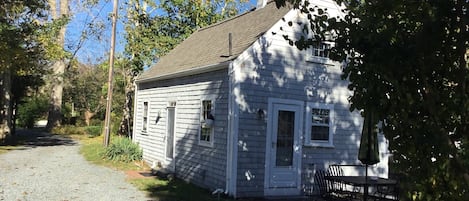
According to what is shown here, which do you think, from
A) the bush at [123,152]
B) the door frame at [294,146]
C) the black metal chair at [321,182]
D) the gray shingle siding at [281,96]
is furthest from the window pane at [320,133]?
the bush at [123,152]

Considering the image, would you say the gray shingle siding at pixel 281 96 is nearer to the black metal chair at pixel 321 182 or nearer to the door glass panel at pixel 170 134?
the black metal chair at pixel 321 182


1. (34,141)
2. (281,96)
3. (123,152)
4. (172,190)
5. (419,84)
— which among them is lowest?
(34,141)

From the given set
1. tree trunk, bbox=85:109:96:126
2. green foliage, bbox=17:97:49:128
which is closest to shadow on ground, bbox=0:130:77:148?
green foliage, bbox=17:97:49:128

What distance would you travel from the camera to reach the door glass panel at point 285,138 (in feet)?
36.5

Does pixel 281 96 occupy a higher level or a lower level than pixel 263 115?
higher

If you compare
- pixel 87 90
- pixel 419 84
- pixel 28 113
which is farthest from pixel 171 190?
pixel 28 113

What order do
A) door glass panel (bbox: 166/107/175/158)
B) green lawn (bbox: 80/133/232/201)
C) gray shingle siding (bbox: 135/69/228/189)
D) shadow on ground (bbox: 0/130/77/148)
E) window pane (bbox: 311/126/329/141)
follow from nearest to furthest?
green lawn (bbox: 80/133/232/201) < gray shingle siding (bbox: 135/69/228/189) < window pane (bbox: 311/126/329/141) < door glass panel (bbox: 166/107/175/158) < shadow on ground (bbox: 0/130/77/148)

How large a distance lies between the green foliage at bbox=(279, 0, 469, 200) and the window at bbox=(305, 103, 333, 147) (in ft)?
24.9

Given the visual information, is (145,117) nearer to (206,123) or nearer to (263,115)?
(206,123)

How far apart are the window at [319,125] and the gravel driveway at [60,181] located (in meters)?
4.52

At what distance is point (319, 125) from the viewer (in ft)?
38.7

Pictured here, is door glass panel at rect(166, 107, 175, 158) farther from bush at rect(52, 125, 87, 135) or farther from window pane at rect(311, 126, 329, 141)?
bush at rect(52, 125, 87, 135)

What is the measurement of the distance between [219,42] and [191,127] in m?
2.79

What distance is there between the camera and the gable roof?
11562 mm
